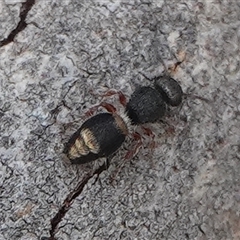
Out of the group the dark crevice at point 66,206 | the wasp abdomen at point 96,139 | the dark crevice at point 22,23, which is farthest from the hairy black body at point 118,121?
the dark crevice at point 22,23

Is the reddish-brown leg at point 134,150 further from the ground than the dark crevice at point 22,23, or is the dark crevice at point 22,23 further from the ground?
the dark crevice at point 22,23

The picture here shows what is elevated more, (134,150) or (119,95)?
(119,95)

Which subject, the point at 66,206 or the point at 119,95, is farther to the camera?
the point at 119,95

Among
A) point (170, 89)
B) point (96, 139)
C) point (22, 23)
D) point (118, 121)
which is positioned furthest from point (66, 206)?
point (22, 23)

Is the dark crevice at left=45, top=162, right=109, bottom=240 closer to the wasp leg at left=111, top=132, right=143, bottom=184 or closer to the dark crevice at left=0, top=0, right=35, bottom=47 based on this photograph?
the wasp leg at left=111, top=132, right=143, bottom=184

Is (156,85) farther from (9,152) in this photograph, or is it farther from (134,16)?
(9,152)

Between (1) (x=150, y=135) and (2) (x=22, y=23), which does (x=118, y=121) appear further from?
(2) (x=22, y=23)

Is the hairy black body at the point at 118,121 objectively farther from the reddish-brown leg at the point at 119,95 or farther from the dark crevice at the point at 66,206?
the dark crevice at the point at 66,206
